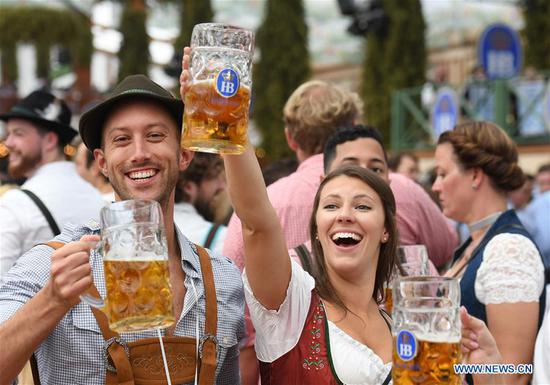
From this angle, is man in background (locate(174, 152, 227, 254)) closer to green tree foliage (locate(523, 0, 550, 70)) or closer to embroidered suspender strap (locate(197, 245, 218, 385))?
embroidered suspender strap (locate(197, 245, 218, 385))

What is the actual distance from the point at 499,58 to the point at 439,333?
11.1 m

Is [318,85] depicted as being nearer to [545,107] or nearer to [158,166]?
[158,166]

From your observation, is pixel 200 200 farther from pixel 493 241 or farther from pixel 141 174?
pixel 141 174

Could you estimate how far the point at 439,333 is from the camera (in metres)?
1.59

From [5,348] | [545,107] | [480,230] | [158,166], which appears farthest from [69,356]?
[545,107]

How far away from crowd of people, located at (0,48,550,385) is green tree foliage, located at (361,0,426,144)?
1281 cm

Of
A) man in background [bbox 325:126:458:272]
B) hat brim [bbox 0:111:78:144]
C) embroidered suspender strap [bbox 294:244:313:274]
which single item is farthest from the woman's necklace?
hat brim [bbox 0:111:78:144]

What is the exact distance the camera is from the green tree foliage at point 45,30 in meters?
22.8

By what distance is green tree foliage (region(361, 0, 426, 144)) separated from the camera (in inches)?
627

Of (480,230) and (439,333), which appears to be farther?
(480,230)

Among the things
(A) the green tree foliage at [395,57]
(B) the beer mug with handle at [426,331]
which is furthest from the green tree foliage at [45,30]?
(B) the beer mug with handle at [426,331]

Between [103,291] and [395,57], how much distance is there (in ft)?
47.9

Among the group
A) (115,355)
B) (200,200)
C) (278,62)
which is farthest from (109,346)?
(278,62)

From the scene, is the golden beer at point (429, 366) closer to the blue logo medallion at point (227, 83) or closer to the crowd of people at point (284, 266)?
the crowd of people at point (284, 266)
